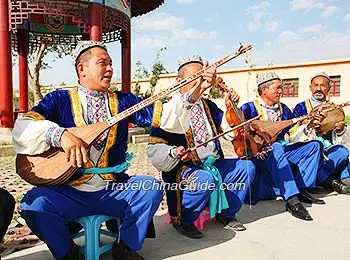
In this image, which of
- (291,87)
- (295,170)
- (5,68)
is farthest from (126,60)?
(291,87)

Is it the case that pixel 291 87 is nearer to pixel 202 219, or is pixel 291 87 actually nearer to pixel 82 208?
pixel 202 219

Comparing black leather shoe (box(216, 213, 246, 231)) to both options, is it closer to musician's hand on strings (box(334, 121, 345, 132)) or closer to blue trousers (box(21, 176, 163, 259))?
blue trousers (box(21, 176, 163, 259))

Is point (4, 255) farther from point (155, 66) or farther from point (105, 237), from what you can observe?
point (155, 66)

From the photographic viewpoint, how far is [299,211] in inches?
151

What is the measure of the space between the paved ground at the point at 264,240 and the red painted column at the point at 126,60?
7.62 m

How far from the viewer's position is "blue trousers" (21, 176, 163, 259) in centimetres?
250

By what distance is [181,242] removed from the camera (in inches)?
125

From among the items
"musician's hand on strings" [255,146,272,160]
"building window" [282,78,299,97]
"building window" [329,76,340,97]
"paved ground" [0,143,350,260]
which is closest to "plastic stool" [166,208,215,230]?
"paved ground" [0,143,350,260]

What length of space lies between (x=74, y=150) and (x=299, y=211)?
Result: 2308 mm

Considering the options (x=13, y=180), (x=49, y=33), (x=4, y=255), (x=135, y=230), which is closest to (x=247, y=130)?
(x=135, y=230)

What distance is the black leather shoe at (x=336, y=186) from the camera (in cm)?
477

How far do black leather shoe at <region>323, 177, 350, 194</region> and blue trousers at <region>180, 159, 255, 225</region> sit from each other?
178cm

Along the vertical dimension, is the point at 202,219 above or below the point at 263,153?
below

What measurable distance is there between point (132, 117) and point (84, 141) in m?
0.57
